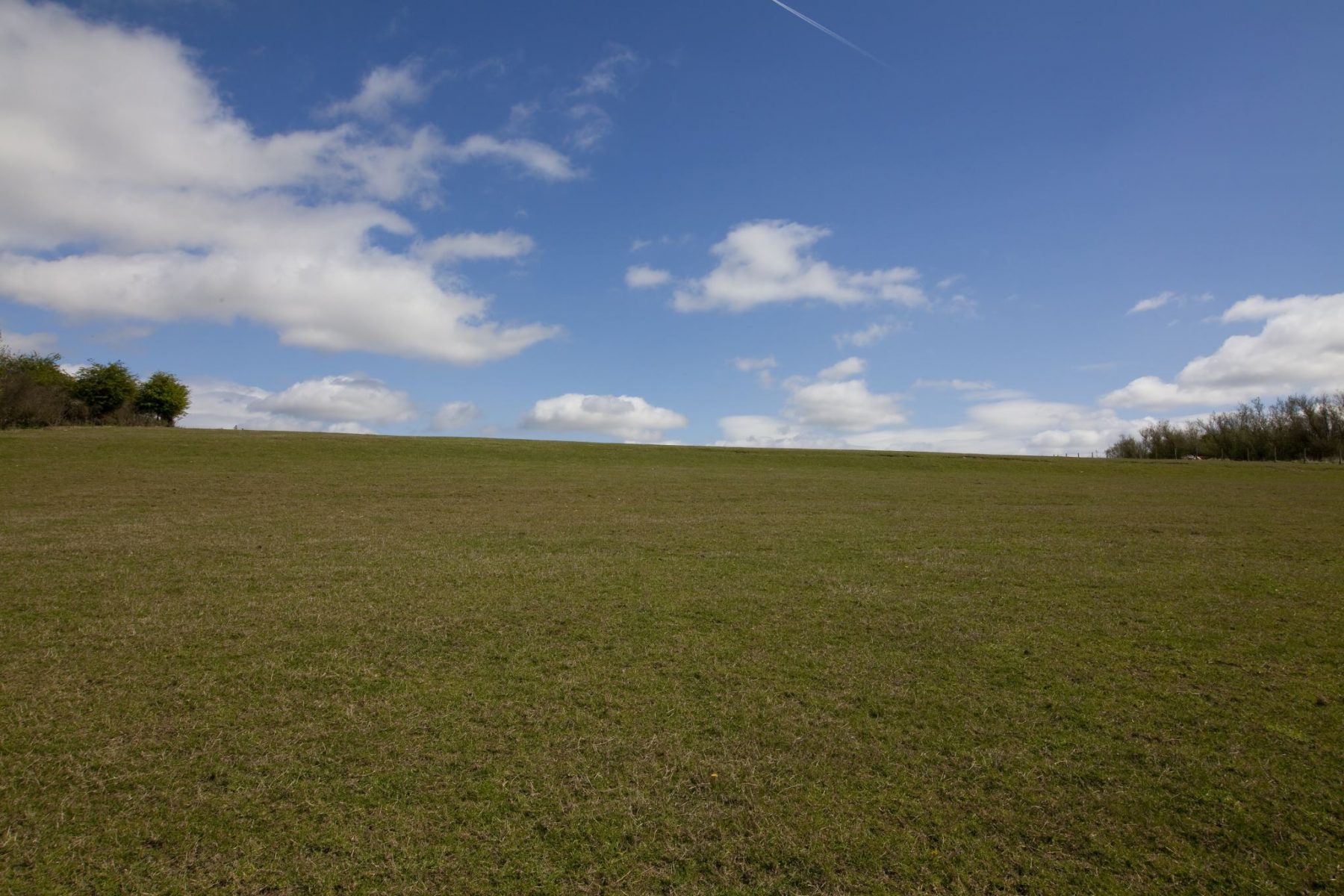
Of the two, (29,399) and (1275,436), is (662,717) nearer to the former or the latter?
(29,399)

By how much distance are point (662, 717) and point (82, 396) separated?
62620mm

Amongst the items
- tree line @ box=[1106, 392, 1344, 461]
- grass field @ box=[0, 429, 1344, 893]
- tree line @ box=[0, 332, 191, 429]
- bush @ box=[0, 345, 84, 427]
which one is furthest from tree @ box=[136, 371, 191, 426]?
tree line @ box=[1106, 392, 1344, 461]

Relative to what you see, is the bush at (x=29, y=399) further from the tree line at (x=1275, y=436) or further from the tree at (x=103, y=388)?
the tree line at (x=1275, y=436)

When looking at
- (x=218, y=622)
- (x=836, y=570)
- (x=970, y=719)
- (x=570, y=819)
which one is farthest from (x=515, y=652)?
(x=836, y=570)

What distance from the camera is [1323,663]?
6699 millimetres

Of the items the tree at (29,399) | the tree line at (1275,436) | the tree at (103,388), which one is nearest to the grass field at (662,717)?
the tree at (29,399)

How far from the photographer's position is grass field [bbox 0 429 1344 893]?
12.1 feet

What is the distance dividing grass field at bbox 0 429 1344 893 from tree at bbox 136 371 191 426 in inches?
2065

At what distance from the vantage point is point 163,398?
55562mm

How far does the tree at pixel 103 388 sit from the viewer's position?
1945 inches

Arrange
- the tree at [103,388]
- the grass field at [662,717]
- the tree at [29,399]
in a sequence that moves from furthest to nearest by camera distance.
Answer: the tree at [103,388]
the tree at [29,399]
the grass field at [662,717]

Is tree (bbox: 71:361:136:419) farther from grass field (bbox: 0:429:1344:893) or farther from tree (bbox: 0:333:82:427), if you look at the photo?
grass field (bbox: 0:429:1344:893)

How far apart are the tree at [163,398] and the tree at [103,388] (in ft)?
11.2

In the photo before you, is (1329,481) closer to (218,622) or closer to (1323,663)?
(1323,663)
